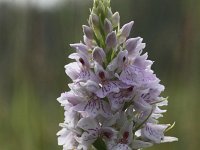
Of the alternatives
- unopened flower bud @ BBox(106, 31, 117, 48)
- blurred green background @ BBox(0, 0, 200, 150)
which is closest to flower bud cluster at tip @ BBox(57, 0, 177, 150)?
unopened flower bud @ BBox(106, 31, 117, 48)

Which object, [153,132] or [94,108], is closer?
[94,108]

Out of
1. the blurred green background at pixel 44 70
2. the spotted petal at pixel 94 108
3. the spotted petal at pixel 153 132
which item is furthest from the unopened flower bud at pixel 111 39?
the blurred green background at pixel 44 70

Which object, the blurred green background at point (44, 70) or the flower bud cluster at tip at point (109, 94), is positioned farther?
the blurred green background at point (44, 70)

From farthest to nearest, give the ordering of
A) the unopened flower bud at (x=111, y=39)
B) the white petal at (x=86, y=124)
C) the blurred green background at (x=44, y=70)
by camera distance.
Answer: the blurred green background at (x=44, y=70) → the unopened flower bud at (x=111, y=39) → the white petal at (x=86, y=124)

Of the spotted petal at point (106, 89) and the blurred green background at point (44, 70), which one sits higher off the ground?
the blurred green background at point (44, 70)

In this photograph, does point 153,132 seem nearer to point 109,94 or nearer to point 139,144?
point 139,144

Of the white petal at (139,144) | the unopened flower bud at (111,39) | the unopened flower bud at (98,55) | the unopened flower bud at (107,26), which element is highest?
the unopened flower bud at (107,26)

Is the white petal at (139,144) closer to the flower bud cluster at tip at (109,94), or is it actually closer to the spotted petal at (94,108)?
the flower bud cluster at tip at (109,94)

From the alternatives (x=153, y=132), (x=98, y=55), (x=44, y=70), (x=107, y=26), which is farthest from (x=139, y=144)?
(x=44, y=70)

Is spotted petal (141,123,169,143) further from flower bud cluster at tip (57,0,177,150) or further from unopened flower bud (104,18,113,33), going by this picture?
unopened flower bud (104,18,113,33)

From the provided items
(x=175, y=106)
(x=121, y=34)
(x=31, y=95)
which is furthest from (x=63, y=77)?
(x=121, y=34)
